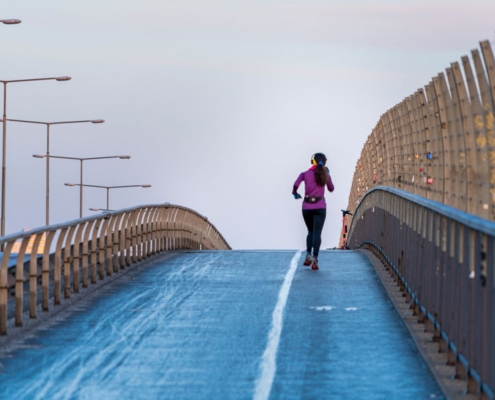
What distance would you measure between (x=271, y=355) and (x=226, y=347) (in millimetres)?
614

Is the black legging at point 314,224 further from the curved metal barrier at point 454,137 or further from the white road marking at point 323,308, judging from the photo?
the white road marking at point 323,308

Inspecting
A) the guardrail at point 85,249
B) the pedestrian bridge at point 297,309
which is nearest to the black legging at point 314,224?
the pedestrian bridge at point 297,309

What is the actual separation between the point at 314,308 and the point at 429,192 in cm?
616

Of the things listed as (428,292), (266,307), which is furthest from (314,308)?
(428,292)

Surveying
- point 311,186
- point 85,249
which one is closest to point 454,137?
point 311,186

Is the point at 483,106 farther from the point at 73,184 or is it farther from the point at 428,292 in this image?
the point at 73,184

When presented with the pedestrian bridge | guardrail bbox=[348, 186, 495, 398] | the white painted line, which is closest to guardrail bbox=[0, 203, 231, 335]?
the pedestrian bridge

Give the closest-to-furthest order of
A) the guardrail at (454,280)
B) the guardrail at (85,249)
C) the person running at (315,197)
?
1. the guardrail at (454,280)
2. the guardrail at (85,249)
3. the person running at (315,197)

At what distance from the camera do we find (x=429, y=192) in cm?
1844

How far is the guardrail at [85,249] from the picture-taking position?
38.4ft

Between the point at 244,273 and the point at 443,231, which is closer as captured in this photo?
the point at 443,231

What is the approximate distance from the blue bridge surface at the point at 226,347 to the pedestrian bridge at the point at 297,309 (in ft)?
0.08

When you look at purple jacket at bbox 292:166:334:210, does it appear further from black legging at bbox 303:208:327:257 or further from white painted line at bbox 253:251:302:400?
white painted line at bbox 253:251:302:400

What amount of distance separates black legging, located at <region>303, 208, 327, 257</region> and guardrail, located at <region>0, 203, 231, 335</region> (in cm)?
315
